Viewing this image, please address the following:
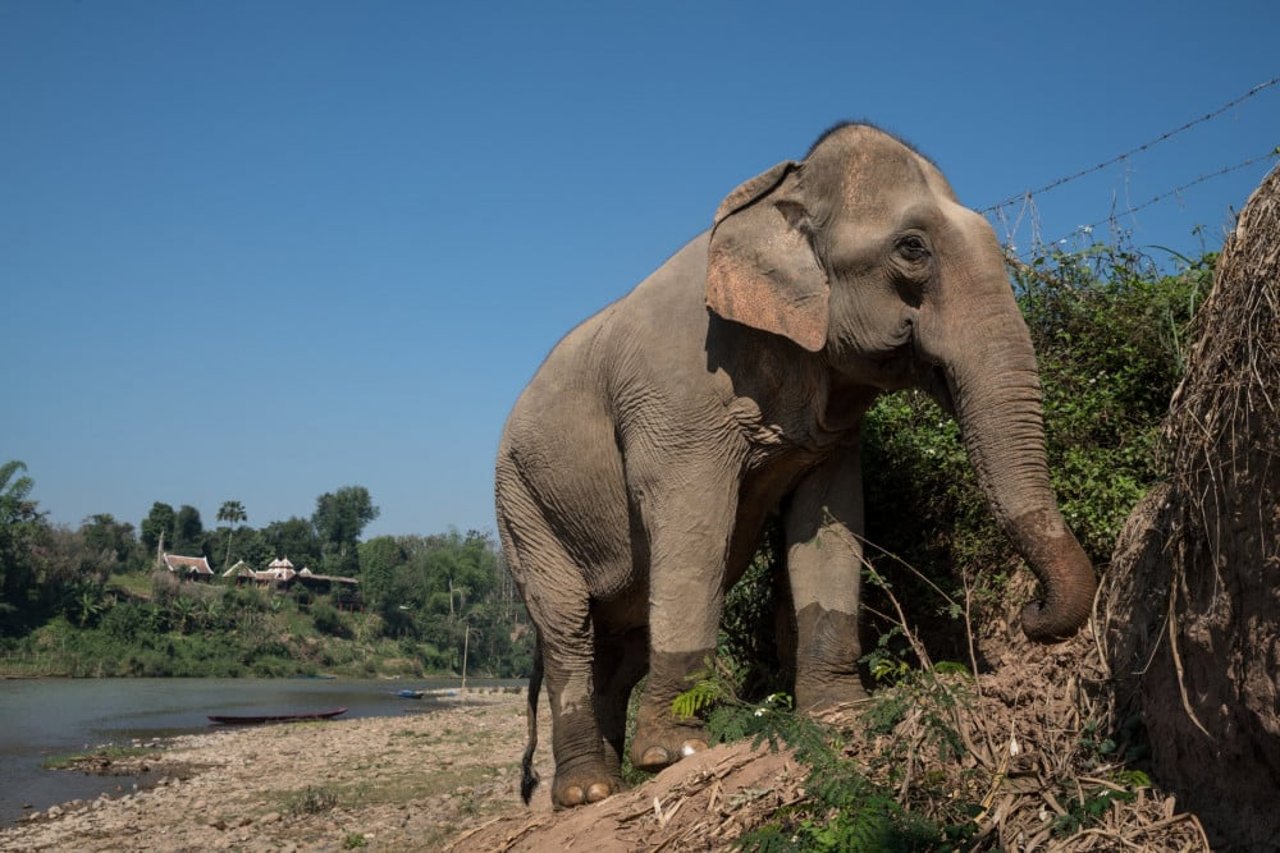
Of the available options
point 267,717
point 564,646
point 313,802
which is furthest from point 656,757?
point 267,717

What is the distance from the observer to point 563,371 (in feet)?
25.8

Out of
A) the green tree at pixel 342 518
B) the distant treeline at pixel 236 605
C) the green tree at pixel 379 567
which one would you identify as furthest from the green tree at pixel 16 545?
the green tree at pixel 342 518

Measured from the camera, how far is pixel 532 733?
9.32 m

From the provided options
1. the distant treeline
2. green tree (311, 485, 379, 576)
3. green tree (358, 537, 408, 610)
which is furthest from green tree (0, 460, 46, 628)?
green tree (311, 485, 379, 576)

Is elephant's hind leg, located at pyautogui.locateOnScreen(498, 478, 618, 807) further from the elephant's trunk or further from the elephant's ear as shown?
the elephant's trunk

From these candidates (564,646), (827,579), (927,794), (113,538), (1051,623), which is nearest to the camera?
(927,794)

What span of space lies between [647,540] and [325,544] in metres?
154

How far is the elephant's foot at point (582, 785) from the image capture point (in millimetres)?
7363

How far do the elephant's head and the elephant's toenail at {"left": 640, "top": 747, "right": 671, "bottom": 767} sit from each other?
2.22 meters

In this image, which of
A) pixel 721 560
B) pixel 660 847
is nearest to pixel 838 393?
pixel 721 560

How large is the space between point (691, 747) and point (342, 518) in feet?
510

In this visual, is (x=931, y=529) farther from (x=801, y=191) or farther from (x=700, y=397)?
(x=801, y=191)

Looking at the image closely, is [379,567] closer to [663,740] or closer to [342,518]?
[342,518]

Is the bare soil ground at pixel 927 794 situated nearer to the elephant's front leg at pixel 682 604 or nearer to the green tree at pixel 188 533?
the elephant's front leg at pixel 682 604
